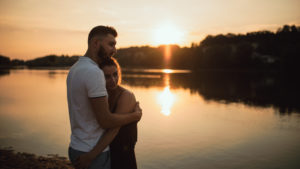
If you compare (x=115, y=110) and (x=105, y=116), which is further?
(x=115, y=110)

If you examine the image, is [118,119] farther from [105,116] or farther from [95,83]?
[95,83]

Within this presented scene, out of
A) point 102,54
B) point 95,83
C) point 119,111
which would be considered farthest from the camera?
point 119,111

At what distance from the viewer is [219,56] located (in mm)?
132375

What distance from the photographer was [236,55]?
125 meters

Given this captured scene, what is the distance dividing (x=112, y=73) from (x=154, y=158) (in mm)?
7682

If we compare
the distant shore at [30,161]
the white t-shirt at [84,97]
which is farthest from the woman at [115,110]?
the distant shore at [30,161]

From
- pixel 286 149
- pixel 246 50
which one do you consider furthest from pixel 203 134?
pixel 246 50

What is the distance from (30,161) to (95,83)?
304 inches

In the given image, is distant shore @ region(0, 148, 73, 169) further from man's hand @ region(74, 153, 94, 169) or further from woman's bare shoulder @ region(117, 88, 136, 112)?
woman's bare shoulder @ region(117, 88, 136, 112)

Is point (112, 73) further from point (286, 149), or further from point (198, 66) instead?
point (198, 66)

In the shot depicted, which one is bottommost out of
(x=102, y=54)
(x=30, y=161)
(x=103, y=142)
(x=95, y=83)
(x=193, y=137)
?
(x=193, y=137)

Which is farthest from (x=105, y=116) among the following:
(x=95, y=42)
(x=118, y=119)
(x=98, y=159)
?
(x=95, y=42)

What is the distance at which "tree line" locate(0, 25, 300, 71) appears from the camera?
350 feet

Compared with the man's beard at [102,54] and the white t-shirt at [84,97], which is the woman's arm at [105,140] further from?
the man's beard at [102,54]
